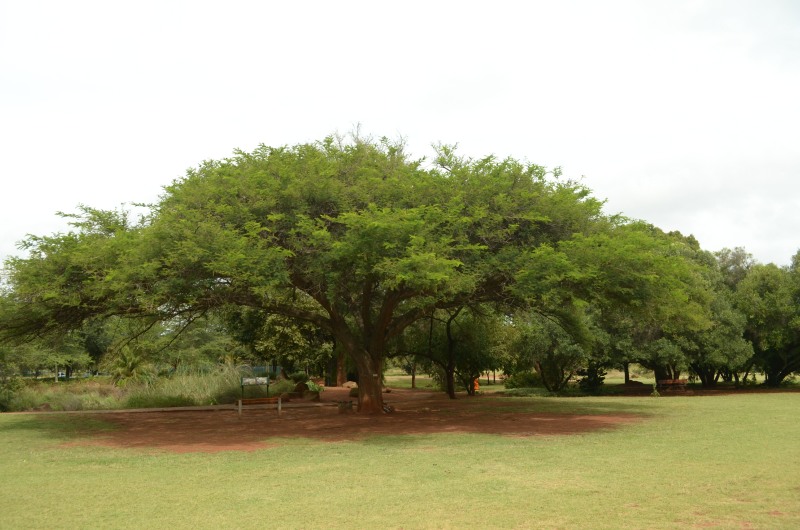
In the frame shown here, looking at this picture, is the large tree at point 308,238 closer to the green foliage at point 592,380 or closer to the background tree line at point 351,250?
the background tree line at point 351,250

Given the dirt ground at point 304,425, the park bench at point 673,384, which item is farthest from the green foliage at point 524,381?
the dirt ground at point 304,425

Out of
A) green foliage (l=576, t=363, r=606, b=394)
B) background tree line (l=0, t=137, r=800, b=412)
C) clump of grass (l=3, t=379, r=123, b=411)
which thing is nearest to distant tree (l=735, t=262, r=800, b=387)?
green foliage (l=576, t=363, r=606, b=394)

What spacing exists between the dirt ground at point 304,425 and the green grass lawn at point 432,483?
1.17 m

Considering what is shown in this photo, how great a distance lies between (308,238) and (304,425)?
6492mm

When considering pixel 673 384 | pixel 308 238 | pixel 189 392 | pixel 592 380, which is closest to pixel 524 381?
pixel 592 380

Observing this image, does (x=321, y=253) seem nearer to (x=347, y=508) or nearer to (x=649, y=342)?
(x=347, y=508)

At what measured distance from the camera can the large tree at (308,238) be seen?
54.0 ft

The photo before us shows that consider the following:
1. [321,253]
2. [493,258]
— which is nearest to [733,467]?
[493,258]

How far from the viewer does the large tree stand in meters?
16.5

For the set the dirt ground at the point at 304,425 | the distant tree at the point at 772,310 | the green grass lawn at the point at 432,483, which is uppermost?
the distant tree at the point at 772,310

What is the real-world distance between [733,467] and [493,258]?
8.57 meters

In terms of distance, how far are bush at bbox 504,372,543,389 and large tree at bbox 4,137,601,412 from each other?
78.8ft

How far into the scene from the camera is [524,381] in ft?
143

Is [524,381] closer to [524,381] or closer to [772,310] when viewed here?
[524,381]
